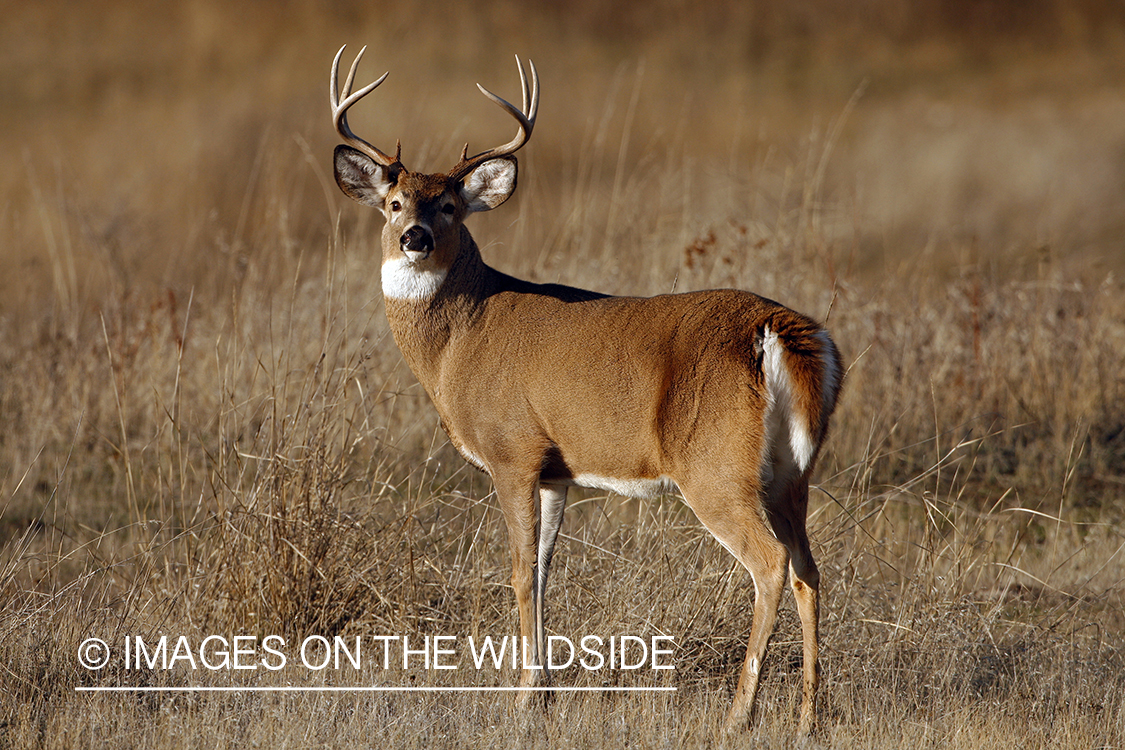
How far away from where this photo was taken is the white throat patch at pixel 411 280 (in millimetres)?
4582

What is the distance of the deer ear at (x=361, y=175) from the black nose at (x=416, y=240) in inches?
16.7

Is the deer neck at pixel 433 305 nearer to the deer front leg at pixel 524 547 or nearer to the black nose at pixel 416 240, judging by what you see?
the black nose at pixel 416 240

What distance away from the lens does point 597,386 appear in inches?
163

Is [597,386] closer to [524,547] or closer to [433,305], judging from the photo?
[524,547]

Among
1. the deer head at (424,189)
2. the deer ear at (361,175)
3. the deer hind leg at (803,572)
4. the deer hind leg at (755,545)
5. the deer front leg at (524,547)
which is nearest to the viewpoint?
the deer hind leg at (755,545)

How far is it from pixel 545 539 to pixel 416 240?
→ 1.20 m

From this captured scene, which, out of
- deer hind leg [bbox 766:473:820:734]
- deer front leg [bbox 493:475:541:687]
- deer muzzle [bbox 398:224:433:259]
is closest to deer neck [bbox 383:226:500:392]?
deer muzzle [bbox 398:224:433:259]

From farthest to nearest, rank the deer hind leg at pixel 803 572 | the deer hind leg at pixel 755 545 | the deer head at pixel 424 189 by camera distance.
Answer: the deer head at pixel 424 189 → the deer hind leg at pixel 803 572 → the deer hind leg at pixel 755 545

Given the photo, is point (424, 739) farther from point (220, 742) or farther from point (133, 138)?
point (133, 138)

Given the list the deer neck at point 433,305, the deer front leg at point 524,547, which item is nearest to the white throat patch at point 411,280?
the deer neck at point 433,305

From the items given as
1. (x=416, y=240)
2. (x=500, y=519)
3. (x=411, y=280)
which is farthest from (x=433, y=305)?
(x=500, y=519)

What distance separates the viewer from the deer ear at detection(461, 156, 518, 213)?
185 inches

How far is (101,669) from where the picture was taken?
424 centimetres

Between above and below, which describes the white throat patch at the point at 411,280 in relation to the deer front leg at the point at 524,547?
above
